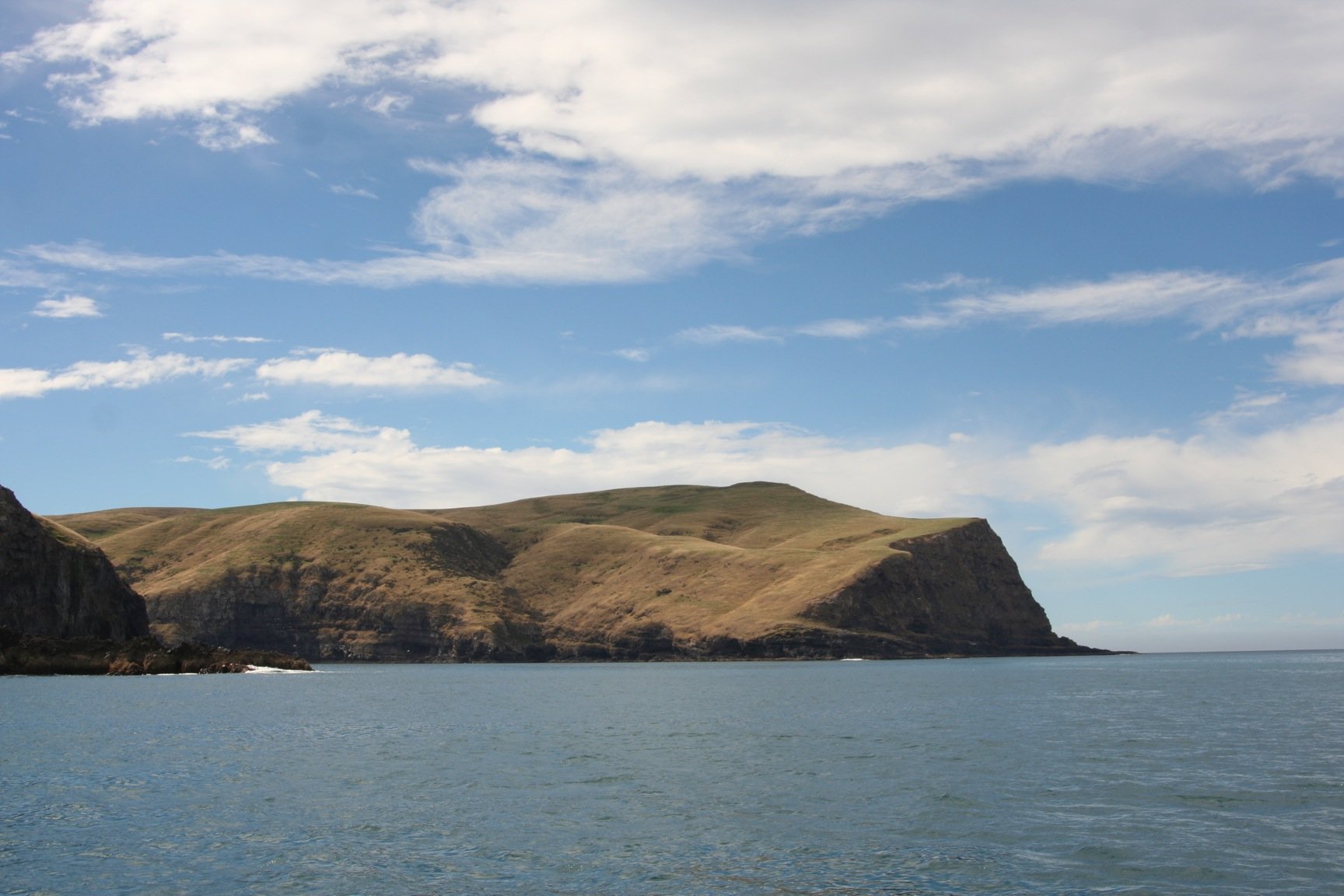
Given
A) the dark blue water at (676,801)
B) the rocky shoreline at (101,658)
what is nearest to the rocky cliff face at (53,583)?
the rocky shoreline at (101,658)

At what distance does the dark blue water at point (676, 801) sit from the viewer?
89.8 ft

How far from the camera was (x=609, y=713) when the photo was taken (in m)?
81.5

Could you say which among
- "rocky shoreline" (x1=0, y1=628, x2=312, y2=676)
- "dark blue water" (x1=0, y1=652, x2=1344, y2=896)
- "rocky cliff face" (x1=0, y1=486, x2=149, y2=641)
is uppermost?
"rocky cliff face" (x1=0, y1=486, x2=149, y2=641)

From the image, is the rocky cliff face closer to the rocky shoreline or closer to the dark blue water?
the rocky shoreline

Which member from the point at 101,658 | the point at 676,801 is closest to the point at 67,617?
the point at 101,658

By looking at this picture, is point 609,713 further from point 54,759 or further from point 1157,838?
point 1157,838

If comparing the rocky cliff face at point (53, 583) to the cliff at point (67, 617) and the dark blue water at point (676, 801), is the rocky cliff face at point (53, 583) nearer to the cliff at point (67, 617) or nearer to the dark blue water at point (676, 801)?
the cliff at point (67, 617)

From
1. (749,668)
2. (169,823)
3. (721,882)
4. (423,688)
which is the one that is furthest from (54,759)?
(749,668)

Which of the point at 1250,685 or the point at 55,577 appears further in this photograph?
the point at 55,577

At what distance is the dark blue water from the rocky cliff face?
266 ft

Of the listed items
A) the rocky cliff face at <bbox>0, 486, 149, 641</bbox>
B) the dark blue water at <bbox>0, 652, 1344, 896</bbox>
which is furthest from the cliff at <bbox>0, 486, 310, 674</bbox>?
the dark blue water at <bbox>0, 652, 1344, 896</bbox>

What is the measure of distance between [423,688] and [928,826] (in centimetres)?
9780

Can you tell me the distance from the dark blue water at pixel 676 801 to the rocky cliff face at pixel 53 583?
266 feet

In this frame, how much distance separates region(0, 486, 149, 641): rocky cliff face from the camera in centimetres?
14750
